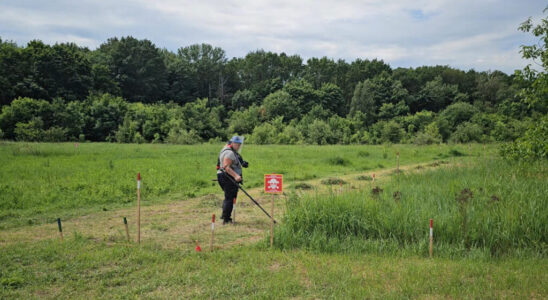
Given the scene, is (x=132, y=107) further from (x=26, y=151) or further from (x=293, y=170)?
(x=293, y=170)

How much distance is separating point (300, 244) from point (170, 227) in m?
3.20

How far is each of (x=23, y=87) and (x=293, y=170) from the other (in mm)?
41113

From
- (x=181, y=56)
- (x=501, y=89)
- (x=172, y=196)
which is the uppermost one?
(x=181, y=56)

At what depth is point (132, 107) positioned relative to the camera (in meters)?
45.2

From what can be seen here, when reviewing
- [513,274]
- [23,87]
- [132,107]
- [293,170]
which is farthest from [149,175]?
[23,87]

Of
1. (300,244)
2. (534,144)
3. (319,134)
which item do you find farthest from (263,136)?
(300,244)

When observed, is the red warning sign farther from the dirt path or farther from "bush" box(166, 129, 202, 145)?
"bush" box(166, 129, 202, 145)

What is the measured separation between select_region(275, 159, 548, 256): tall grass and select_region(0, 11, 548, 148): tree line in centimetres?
2538

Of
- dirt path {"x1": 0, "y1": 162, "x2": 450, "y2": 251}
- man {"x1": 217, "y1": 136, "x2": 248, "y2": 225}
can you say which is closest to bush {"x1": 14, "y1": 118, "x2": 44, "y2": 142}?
dirt path {"x1": 0, "y1": 162, "x2": 450, "y2": 251}

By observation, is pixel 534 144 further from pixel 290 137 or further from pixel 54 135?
pixel 54 135

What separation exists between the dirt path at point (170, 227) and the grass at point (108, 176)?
926mm

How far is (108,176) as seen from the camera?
1425cm

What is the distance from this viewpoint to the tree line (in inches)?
1563

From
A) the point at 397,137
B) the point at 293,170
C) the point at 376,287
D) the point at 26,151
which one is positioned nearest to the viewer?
the point at 376,287
